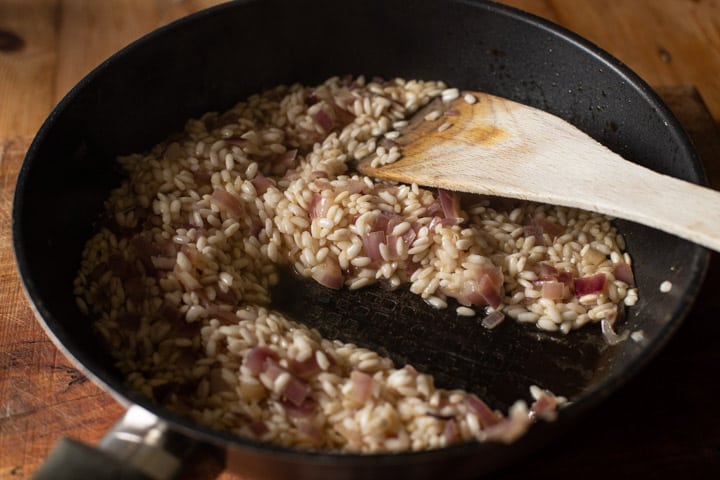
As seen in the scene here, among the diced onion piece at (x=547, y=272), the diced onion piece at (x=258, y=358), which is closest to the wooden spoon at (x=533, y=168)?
the diced onion piece at (x=547, y=272)

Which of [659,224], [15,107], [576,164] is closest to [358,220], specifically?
[576,164]

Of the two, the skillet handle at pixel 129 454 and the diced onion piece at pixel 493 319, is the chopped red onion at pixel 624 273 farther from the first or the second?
the skillet handle at pixel 129 454

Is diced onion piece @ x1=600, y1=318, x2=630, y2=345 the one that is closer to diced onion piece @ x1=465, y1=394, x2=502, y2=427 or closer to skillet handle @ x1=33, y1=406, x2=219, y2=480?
diced onion piece @ x1=465, y1=394, x2=502, y2=427

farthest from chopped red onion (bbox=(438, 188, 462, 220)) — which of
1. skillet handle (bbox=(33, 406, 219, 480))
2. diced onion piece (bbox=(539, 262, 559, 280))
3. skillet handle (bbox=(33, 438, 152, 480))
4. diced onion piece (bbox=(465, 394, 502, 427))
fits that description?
skillet handle (bbox=(33, 438, 152, 480))

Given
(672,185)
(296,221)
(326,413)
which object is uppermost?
(672,185)

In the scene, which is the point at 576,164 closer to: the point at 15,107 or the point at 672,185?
Result: the point at 672,185

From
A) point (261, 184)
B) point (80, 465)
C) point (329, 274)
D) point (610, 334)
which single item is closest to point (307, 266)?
point (329, 274)
